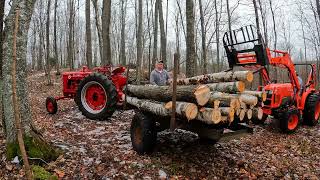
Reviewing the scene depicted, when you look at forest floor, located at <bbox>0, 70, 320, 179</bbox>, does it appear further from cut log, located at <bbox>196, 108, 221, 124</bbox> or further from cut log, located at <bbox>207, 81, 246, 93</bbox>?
cut log, located at <bbox>207, 81, 246, 93</bbox>

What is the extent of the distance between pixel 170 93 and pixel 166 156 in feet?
4.40

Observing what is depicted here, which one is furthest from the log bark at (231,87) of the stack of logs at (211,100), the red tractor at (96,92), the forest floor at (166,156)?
the red tractor at (96,92)

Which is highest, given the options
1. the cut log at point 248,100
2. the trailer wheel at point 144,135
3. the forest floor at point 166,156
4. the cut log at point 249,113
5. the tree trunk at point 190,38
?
the tree trunk at point 190,38

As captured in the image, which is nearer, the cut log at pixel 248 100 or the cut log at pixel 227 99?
the cut log at pixel 227 99

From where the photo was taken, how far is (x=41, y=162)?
18.1 ft

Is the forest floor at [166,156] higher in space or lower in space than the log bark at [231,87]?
lower

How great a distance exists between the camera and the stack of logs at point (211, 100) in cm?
548

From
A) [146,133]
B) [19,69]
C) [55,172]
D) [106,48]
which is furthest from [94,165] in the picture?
[106,48]

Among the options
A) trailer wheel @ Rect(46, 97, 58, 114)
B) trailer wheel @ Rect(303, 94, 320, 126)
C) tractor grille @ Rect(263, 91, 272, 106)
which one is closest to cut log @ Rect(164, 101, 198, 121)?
tractor grille @ Rect(263, 91, 272, 106)

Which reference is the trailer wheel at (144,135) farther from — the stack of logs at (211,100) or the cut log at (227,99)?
the cut log at (227,99)

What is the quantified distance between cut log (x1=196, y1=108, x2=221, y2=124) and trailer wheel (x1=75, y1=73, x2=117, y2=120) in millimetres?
3442

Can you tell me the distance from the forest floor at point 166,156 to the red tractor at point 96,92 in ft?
1.13

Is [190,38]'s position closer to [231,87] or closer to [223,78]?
[223,78]

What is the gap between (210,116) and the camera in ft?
17.5
